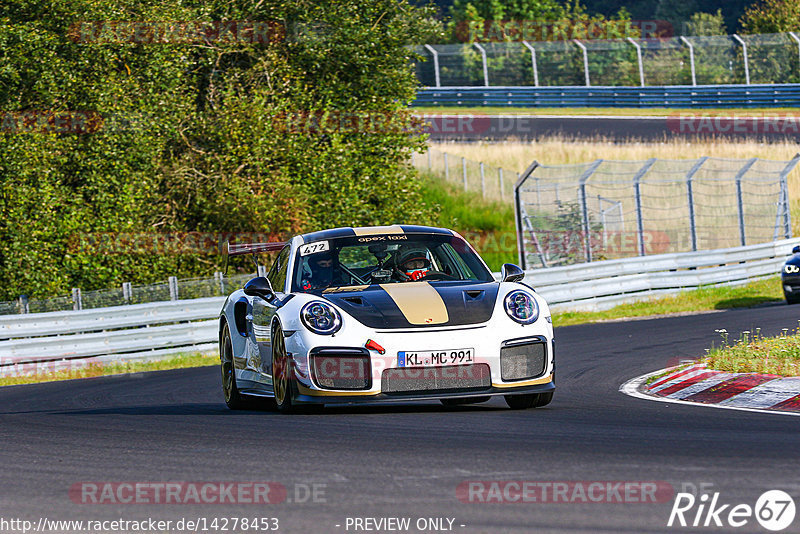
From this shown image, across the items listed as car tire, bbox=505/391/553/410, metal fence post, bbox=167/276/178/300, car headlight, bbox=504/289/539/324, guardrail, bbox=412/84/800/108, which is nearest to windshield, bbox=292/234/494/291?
car headlight, bbox=504/289/539/324

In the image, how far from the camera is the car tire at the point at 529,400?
8.98 meters

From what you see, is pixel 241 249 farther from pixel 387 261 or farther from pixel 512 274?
pixel 512 274

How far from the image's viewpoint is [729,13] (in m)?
79.2

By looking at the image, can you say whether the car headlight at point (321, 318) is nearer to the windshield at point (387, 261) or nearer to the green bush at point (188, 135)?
the windshield at point (387, 261)

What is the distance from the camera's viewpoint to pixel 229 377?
1081cm

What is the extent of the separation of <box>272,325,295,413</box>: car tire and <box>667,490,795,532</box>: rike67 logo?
13.3 feet

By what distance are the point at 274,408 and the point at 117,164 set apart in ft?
48.8

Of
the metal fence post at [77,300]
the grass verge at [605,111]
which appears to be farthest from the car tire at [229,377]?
the grass verge at [605,111]

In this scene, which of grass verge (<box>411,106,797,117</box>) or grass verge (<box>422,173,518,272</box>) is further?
grass verge (<box>411,106,797,117</box>)

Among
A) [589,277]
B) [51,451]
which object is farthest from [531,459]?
[589,277]

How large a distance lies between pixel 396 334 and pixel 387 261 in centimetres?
161

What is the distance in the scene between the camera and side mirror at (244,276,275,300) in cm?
941

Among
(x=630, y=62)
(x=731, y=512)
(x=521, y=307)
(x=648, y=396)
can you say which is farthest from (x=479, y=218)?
(x=731, y=512)

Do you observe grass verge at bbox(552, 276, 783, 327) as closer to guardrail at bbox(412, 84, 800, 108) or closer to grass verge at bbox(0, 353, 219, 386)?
grass verge at bbox(0, 353, 219, 386)
